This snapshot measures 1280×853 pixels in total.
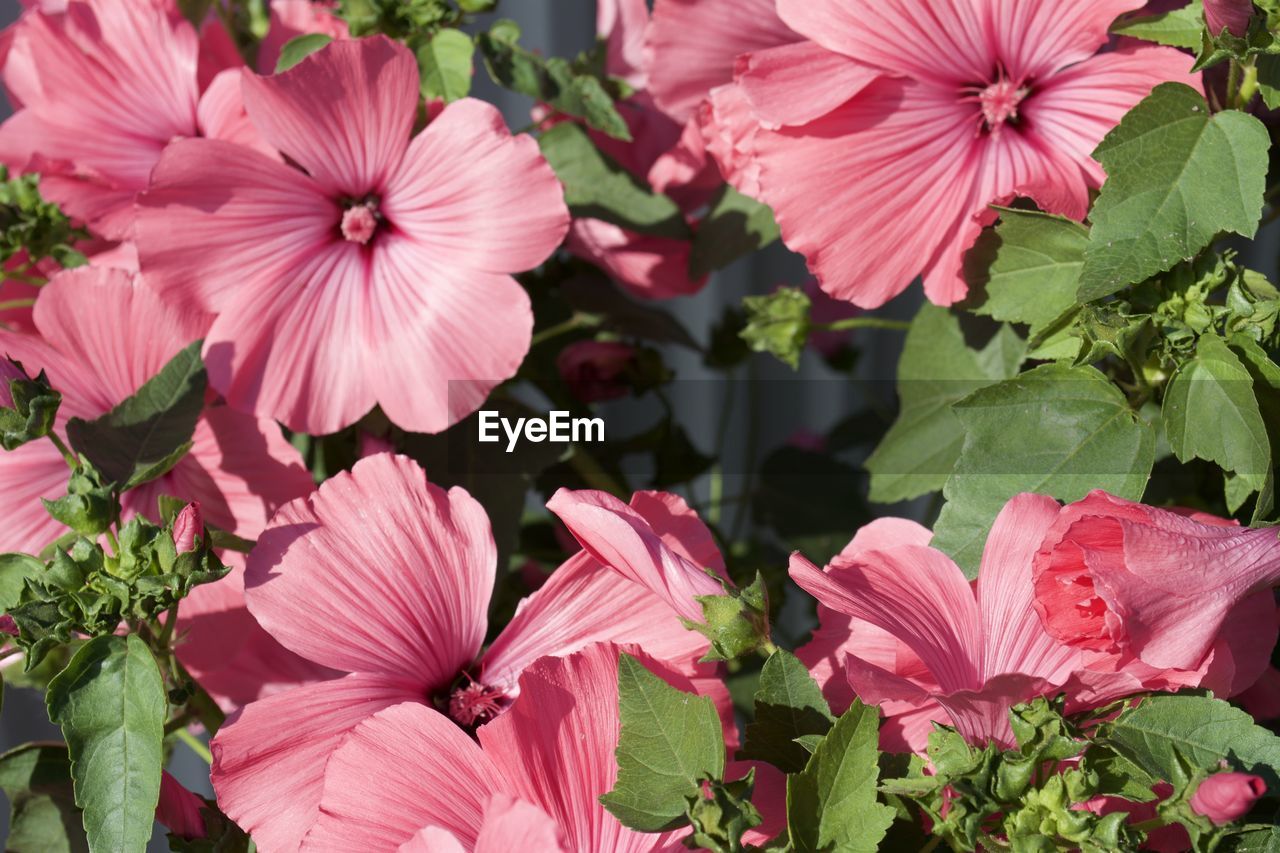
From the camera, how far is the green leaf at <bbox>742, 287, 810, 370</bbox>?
918 mm

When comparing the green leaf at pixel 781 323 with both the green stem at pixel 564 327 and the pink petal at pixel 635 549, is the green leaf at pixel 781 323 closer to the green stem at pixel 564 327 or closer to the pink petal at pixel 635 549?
the green stem at pixel 564 327

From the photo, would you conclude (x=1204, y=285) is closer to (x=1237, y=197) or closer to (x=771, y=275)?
(x=1237, y=197)

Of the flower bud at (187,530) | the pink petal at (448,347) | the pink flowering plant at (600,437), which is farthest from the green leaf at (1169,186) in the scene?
the flower bud at (187,530)

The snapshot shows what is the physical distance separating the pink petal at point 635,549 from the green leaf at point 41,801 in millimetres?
366

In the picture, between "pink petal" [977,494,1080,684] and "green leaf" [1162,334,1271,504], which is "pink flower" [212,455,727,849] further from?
"green leaf" [1162,334,1271,504]

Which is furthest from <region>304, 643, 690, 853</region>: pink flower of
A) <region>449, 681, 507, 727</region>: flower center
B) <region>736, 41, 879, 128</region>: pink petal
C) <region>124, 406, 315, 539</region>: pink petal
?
<region>736, 41, 879, 128</region>: pink petal

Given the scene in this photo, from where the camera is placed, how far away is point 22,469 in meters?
0.74

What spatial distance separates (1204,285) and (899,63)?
0.20m

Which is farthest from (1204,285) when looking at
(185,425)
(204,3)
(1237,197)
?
(204,3)

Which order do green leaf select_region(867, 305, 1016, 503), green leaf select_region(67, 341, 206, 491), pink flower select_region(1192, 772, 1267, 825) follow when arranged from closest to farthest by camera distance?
pink flower select_region(1192, 772, 1267, 825)
green leaf select_region(67, 341, 206, 491)
green leaf select_region(867, 305, 1016, 503)

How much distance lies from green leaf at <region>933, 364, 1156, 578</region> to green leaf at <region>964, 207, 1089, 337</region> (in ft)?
0.13

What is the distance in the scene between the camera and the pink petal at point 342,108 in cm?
69

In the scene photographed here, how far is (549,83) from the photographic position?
0.81 m

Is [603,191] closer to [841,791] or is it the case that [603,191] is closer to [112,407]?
[112,407]
